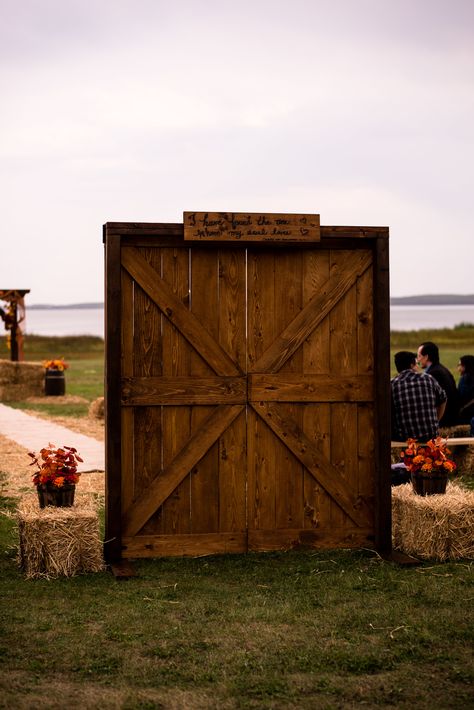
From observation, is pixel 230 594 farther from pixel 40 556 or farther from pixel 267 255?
pixel 267 255

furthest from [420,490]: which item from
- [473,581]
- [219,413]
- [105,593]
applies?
[105,593]

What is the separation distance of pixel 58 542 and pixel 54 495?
1.60 ft

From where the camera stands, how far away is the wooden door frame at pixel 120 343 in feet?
25.7

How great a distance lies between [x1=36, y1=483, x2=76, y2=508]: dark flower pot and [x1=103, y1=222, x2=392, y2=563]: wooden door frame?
317 millimetres

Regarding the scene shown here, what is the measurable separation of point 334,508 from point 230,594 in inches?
65.4

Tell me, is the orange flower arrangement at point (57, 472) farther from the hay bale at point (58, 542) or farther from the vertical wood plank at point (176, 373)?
the vertical wood plank at point (176, 373)

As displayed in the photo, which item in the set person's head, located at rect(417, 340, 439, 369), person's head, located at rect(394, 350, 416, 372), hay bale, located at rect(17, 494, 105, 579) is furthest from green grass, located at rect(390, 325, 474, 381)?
hay bale, located at rect(17, 494, 105, 579)

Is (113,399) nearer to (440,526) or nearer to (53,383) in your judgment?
(440,526)

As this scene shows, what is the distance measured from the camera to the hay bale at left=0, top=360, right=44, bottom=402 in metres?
27.0

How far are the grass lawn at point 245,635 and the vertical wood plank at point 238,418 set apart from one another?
398 millimetres

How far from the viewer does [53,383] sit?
88.2ft

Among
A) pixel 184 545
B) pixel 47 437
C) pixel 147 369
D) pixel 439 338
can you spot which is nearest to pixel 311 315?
pixel 147 369

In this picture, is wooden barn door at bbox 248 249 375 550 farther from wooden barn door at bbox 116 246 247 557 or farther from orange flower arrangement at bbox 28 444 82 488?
orange flower arrangement at bbox 28 444 82 488

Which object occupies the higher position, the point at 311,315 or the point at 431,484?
the point at 311,315
